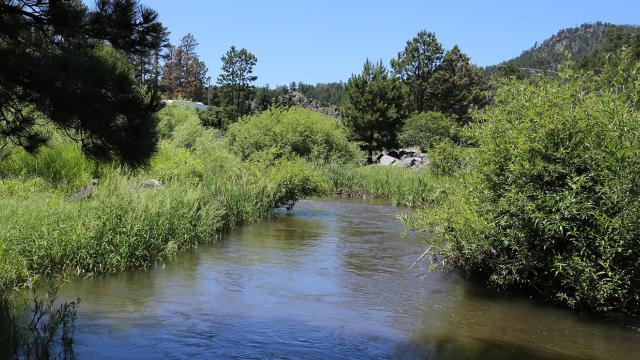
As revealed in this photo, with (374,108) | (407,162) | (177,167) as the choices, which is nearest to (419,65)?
(374,108)

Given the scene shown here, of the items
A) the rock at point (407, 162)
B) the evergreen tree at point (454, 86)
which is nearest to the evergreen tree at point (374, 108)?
the rock at point (407, 162)

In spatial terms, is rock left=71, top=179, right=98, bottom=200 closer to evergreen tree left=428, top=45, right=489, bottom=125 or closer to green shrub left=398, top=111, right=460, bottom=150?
green shrub left=398, top=111, right=460, bottom=150

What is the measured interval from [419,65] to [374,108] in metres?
16.7

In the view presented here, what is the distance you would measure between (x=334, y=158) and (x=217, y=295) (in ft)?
82.7

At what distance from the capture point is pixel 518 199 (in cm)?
898

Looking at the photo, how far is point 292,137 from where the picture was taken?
111ft

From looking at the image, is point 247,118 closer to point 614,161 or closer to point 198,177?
point 198,177

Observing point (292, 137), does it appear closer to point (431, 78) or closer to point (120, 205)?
point (120, 205)

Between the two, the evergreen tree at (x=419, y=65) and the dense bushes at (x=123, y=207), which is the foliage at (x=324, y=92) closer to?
the evergreen tree at (x=419, y=65)

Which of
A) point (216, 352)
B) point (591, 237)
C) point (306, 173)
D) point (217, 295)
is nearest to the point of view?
point (216, 352)

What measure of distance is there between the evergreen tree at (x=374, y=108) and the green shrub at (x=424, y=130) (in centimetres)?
113

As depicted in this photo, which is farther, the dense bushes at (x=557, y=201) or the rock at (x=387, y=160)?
the rock at (x=387, y=160)

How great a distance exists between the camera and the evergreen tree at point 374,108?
44781 mm

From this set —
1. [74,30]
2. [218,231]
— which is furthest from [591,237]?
[218,231]
